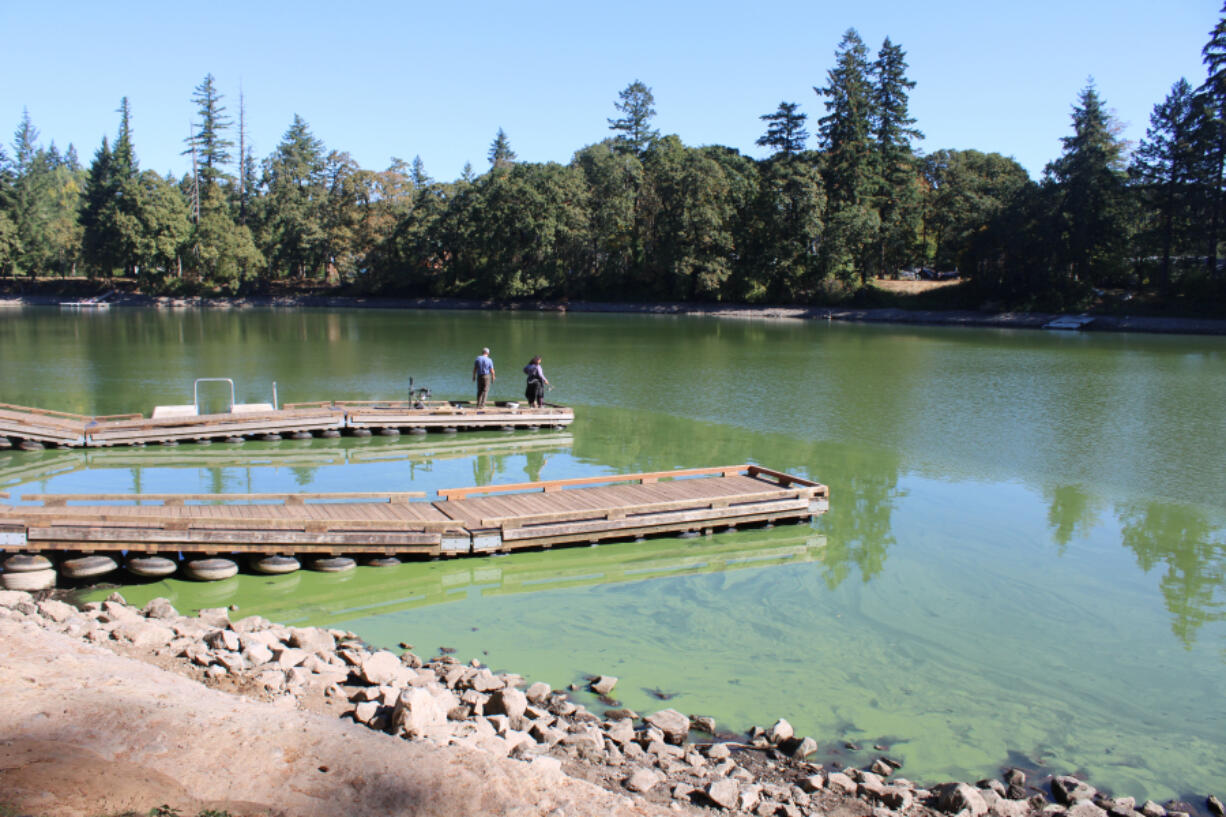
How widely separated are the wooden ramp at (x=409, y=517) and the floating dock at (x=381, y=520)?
0.02m

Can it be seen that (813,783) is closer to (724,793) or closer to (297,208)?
(724,793)

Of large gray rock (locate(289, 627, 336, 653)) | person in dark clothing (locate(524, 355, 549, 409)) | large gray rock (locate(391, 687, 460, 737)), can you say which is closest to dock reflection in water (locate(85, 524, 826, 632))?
large gray rock (locate(289, 627, 336, 653))

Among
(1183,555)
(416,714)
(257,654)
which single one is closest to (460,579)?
(257,654)

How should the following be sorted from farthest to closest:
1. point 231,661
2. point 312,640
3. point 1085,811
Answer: point 312,640 < point 231,661 < point 1085,811

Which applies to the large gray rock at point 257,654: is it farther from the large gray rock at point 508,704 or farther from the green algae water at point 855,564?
the large gray rock at point 508,704

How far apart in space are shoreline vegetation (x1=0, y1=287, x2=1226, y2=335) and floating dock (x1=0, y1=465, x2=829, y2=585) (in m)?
55.7

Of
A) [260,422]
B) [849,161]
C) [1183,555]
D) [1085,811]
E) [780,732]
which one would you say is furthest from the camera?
[849,161]

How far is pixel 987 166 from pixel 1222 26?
24732 mm

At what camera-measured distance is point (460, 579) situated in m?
11.9

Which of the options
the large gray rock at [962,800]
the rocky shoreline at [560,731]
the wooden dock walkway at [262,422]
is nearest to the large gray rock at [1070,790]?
the rocky shoreline at [560,731]

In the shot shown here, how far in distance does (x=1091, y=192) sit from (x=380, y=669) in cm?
6860

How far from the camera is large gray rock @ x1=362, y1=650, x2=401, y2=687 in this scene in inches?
306

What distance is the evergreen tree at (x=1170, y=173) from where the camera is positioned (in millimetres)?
59875

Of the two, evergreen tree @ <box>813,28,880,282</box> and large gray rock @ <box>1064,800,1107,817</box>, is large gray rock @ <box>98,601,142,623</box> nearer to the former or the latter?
large gray rock @ <box>1064,800,1107,817</box>
